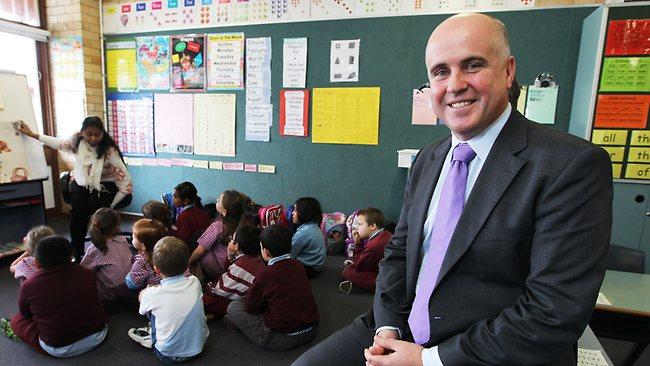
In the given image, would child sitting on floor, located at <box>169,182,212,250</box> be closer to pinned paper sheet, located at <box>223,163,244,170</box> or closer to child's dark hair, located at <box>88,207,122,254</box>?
child's dark hair, located at <box>88,207,122,254</box>

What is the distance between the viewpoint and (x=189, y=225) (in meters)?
3.05

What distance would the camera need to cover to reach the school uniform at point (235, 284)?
2.27 m

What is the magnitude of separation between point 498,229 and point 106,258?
8.21 feet

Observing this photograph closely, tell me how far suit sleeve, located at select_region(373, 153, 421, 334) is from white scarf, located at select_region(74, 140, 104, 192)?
298 centimetres

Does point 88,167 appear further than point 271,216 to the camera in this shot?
No

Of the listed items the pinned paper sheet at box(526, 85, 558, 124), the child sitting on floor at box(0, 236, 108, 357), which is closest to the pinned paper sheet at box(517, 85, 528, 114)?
the pinned paper sheet at box(526, 85, 558, 124)

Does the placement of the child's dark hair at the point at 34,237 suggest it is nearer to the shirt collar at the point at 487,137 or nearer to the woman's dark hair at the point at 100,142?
the woman's dark hair at the point at 100,142

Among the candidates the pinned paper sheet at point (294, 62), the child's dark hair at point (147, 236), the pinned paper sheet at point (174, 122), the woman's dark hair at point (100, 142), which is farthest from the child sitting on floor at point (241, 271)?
the pinned paper sheet at point (174, 122)

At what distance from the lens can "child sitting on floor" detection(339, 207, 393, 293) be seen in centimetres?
275

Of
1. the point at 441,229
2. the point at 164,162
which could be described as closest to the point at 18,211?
the point at 164,162

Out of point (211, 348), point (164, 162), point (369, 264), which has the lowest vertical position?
point (211, 348)

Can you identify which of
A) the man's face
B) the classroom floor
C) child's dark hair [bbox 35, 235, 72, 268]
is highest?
the man's face

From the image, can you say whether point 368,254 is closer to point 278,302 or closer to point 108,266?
point 278,302

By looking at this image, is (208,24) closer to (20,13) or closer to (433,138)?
(20,13)
